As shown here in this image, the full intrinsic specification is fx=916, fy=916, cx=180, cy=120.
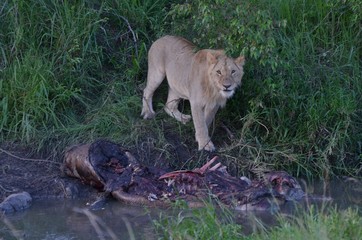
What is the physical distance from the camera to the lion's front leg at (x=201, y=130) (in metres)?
8.99

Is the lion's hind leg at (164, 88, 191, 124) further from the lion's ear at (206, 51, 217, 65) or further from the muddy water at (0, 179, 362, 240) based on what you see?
the muddy water at (0, 179, 362, 240)

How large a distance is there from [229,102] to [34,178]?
214cm

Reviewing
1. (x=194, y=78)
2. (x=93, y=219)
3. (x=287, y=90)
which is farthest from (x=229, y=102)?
(x=93, y=219)

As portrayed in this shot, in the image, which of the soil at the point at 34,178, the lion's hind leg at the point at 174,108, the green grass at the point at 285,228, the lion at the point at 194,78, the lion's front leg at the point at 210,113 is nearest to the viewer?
the green grass at the point at 285,228

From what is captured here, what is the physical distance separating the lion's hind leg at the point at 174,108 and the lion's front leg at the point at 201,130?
1.35ft

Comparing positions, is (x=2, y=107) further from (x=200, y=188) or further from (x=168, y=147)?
(x=200, y=188)

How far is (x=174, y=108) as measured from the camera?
9.75m

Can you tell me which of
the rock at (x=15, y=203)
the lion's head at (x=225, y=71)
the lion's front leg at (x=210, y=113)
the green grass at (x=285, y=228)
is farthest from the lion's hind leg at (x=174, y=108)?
the green grass at (x=285, y=228)

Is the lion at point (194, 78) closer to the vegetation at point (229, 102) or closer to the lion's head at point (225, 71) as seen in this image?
the lion's head at point (225, 71)

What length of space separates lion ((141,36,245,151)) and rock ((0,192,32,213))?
182 cm

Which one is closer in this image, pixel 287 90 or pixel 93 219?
pixel 93 219

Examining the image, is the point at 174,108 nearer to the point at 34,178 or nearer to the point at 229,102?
the point at 229,102

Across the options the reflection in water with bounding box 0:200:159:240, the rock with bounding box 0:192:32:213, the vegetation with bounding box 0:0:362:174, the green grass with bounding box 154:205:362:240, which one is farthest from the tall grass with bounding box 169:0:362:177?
the green grass with bounding box 154:205:362:240

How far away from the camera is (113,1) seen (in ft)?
34.5
